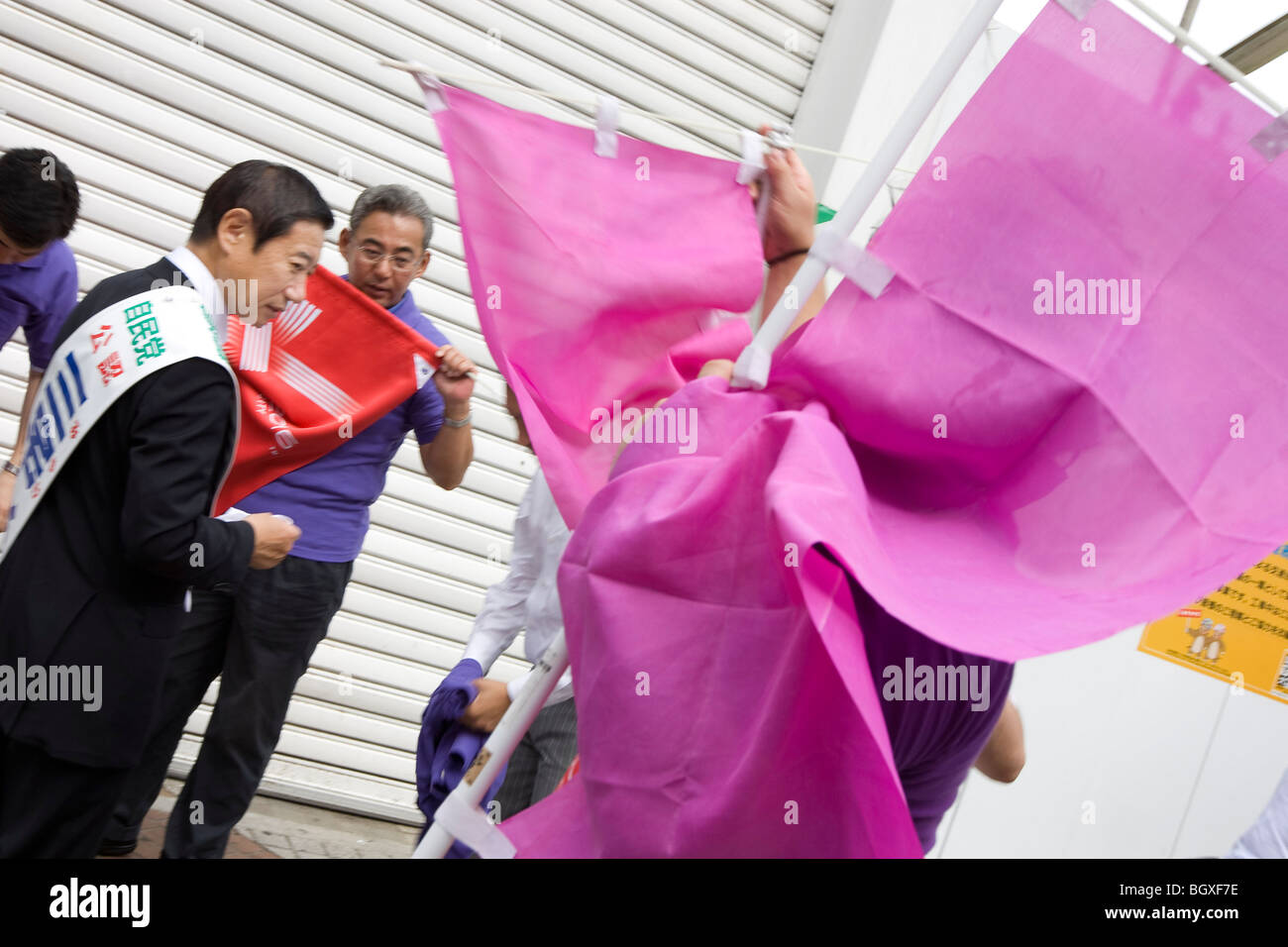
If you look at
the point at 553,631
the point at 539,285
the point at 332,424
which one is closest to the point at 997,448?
the point at 539,285

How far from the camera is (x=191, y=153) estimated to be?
509 centimetres

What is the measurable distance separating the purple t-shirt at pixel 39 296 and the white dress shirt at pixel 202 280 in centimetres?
150

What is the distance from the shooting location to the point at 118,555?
7.66 feet

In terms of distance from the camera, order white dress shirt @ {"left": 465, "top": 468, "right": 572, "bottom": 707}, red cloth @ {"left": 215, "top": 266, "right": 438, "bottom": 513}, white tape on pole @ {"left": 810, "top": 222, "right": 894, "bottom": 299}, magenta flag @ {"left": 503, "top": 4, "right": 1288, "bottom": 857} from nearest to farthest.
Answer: magenta flag @ {"left": 503, "top": 4, "right": 1288, "bottom": 857} < white tape on pole @ {"left": 810, "top": 222, "right": 894, "bottom": 299} < white dress shirt @ {"left": 465, "top": 468, "right": 572, "bottom": 707} < red cloth @ {"left": 215, "top": 266, "right": 438, "bottom": 513}

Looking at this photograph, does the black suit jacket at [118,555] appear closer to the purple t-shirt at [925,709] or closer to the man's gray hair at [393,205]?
the purple t-shirt at [925,709]

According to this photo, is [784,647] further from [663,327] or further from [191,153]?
[191,153]

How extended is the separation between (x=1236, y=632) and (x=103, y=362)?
203 inches


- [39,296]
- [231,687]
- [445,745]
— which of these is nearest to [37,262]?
[39,296]

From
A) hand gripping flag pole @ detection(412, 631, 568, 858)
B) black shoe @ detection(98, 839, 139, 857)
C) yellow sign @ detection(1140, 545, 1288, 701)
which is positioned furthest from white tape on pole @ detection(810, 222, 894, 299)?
yellow sign @ detection(1140, 545, 1288, 701)

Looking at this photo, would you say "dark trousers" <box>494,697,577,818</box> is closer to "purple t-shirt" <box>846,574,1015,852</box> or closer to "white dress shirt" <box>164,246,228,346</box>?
"purple t-shirt" <box>846,574,1015,852</box>

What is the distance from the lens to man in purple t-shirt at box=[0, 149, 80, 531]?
10.8ft

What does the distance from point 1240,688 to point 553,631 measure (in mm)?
4204

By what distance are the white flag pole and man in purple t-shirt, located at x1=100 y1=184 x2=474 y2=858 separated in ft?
6.30
